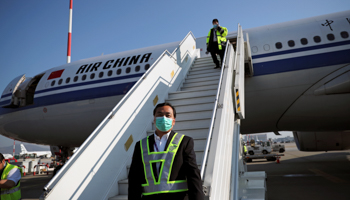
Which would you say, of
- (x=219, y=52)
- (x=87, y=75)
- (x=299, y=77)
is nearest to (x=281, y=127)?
(x=299, y=77)

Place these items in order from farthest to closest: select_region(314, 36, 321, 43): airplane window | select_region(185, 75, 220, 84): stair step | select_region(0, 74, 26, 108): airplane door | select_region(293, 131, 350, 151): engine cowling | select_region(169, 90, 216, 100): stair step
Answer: select_region(293, 131, 350, 151): engine cowling < select_region(0, 74, 26, 108): airplane door < select_region(314, 36, 321, 43): airplane window < select_region(185, 75, 220, 84): stair step < select_region(169, 90, 216, 100): stair step

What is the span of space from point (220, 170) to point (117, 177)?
1425 mm

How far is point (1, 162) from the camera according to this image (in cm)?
326

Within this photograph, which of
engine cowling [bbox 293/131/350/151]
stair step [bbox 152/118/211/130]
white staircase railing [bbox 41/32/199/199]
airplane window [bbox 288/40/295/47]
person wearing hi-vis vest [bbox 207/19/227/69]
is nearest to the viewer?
white staircase railing [bbox 41/32/199/199]

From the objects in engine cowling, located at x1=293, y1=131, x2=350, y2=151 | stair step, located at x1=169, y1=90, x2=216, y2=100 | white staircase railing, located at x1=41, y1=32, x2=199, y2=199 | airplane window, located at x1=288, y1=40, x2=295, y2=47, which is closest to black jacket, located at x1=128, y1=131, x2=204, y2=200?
white staircase railing, located at x1=41, y1=32, x2=199, y2=199

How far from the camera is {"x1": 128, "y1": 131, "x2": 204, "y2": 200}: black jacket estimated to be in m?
1.61

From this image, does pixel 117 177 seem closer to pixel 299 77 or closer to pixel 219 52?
pixel 219 52

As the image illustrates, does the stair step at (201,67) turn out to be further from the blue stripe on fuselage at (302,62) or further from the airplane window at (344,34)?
the airplane window at (344,34)

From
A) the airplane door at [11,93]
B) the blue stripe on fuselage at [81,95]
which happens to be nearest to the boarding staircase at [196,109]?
the blue stripe on fuselage at [81,95]

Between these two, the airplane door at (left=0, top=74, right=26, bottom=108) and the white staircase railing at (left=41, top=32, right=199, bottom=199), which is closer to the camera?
the white staircase railing at (left=41, top=32, right=199, bottom=199)

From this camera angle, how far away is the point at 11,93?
9328 millimetres

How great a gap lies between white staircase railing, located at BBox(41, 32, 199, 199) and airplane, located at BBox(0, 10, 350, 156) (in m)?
3.03

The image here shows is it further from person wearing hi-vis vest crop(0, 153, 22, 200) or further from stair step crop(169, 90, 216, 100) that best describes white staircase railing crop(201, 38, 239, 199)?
person wearing hi-vis vest crop(0, 153, 22, 200)

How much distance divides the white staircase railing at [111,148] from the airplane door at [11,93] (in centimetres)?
698
